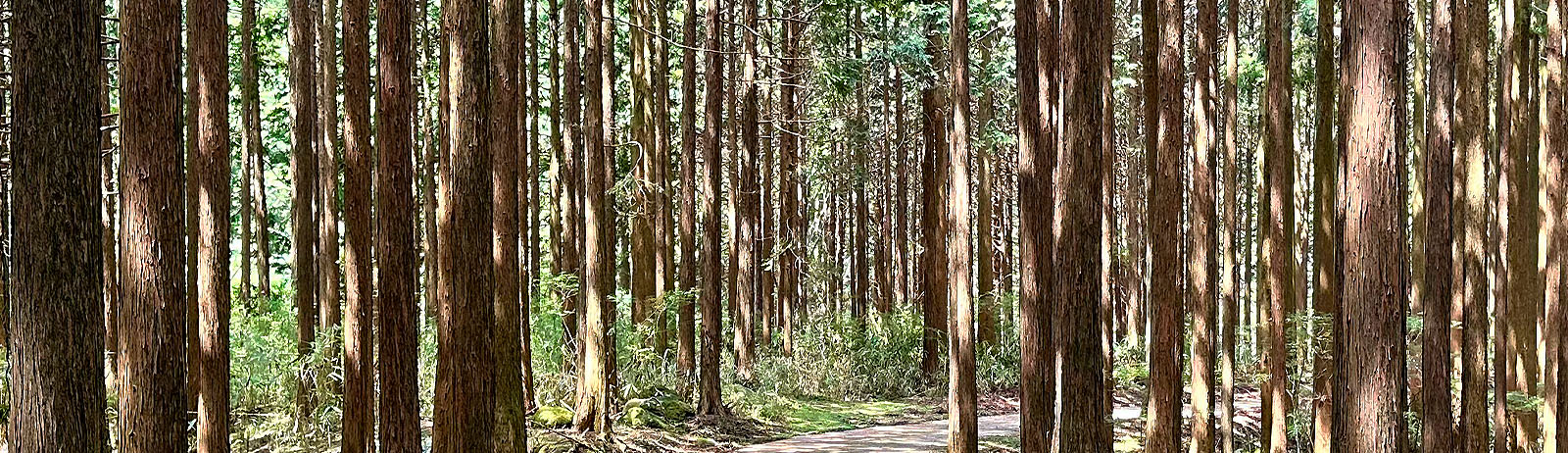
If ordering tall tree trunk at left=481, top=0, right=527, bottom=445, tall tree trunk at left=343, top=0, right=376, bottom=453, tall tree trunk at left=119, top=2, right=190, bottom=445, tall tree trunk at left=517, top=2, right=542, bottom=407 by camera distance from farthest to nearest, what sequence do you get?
1. tall tree trunk at left=517, top=2, right=542, bottom=407
2. tall tree trunk at left=343, top=0, right=376, bottom=453
3. tall tree trunk at left=481, top=0, right=527, bottom=445
4. tall tree trunk at left=119, top=2, right=190, bottom=445

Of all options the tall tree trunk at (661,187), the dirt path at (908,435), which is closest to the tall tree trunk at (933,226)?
the dirt path at (908,435)

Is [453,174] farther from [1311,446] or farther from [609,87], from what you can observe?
[1311,446]

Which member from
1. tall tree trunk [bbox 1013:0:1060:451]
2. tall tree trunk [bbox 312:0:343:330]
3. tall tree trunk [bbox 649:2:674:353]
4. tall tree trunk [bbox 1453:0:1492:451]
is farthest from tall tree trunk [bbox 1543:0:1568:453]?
tall tree trunk [bbox 312:0:343:330]

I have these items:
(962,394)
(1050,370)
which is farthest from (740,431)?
(1050,370)

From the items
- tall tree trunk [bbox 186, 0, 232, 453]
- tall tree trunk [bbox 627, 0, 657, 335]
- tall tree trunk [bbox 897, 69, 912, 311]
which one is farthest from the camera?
tall tree trunk [bbox 897, 69, 912, 311]

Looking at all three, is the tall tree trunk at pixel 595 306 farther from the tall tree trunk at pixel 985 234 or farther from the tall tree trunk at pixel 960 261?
the tall tree trunk at pixel 985 234

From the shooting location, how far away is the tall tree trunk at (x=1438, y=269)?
11.0 m

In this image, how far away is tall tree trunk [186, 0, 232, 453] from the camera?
9.80m

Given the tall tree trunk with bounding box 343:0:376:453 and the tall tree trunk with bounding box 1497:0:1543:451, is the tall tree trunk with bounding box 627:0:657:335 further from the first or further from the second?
the tall tree trunk with bounding box 1497:0:1543:451

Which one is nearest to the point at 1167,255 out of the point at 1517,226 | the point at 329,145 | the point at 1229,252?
the point at 1229,252

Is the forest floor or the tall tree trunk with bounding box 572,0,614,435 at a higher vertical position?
the tall tree trunk with bounding box 572,0,614,435

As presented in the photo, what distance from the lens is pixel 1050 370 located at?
37.4 feet

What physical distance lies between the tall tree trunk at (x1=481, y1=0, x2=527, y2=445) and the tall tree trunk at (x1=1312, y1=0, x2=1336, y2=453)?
7418 mm

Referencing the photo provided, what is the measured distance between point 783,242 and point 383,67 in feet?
65.7
